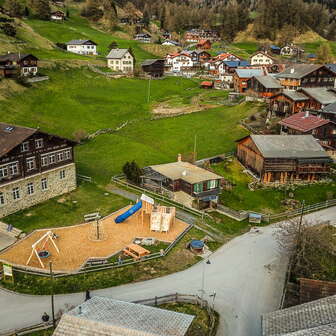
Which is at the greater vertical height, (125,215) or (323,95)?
(323,95)

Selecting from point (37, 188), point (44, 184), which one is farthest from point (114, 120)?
point (37, 188)

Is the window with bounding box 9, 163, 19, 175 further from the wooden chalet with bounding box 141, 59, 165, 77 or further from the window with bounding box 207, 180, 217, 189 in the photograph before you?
the wooden chalet with bounding box 141, 59, 165, 77

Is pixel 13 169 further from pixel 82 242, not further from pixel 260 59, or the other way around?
pixel 260 59

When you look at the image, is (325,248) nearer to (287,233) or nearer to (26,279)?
(287,233)

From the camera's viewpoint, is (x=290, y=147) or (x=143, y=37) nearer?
(x=290, y=147)

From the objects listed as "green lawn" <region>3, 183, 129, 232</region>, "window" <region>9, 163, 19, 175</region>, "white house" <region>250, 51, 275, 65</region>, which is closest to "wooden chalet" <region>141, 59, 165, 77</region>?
"white house" <region>250, 51, 275, 65</region>

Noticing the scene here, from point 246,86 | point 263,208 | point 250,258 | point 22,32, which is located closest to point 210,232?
point 250,258
